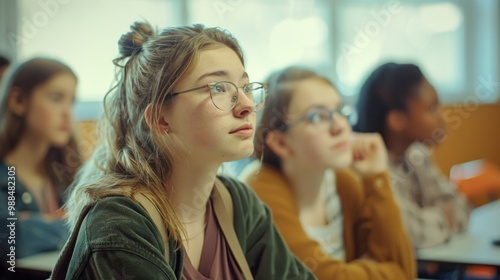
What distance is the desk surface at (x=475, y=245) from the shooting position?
1.67 meters

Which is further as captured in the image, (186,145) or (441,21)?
(441,21)

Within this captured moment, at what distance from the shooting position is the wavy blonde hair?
98 centimetres

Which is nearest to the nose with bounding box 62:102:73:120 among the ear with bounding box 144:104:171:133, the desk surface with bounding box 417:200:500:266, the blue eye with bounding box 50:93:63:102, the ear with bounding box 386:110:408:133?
the blue eye with bounding box 50:93:63:102

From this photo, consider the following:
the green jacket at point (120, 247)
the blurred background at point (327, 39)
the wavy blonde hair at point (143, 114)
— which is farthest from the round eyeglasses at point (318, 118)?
the green jacket at point (120, 247)

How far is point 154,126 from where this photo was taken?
101 cm

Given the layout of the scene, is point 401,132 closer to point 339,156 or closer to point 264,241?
point 339,156

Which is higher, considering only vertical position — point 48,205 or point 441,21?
point 441,21

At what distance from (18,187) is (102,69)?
13.4 inches

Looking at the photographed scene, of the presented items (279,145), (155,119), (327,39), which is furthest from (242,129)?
(327,39)

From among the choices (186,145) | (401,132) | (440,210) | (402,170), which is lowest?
(440,210)

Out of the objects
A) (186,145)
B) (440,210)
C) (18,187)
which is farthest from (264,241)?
(440,210)

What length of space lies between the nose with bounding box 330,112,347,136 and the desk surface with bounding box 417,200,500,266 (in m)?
0.46

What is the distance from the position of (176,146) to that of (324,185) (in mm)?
637

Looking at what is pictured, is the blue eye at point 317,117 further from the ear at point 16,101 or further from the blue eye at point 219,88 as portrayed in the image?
the ear at point 16,101
